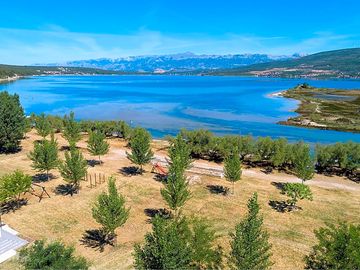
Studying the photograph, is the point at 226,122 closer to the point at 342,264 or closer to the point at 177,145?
the point at 177,145

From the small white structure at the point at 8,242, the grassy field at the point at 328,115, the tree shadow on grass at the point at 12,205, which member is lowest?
the grassy field at the point at 328,115

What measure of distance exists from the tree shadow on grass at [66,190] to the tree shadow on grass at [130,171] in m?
9.42

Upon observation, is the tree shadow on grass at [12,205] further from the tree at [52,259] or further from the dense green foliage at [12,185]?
the tree at [52,259]

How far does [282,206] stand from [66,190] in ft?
99.0

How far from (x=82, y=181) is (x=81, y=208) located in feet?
33.0

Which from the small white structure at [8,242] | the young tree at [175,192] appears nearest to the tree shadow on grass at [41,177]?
the small white structure at [8,242]

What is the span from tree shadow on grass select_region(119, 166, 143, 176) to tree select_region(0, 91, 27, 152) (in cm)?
2393

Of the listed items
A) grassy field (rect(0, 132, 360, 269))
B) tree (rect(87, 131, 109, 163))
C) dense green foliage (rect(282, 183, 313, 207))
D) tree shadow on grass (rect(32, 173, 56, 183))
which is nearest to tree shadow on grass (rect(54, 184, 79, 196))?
grassy field (rect(0, 132, 360, 269))

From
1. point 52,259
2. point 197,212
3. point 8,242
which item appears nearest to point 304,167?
point 197,212

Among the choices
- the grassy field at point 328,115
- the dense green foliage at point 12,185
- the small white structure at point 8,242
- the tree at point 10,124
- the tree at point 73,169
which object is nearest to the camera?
the small white structure at point 8,242

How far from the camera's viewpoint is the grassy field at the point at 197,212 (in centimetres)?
3367

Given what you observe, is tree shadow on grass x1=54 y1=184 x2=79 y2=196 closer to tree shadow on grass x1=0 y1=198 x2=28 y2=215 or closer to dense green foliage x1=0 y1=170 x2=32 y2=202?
tree shadow on grass x1=0 y1=198 x2=28 y2=215

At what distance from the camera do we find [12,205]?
43.2 meters

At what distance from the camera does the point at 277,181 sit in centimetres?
5494
